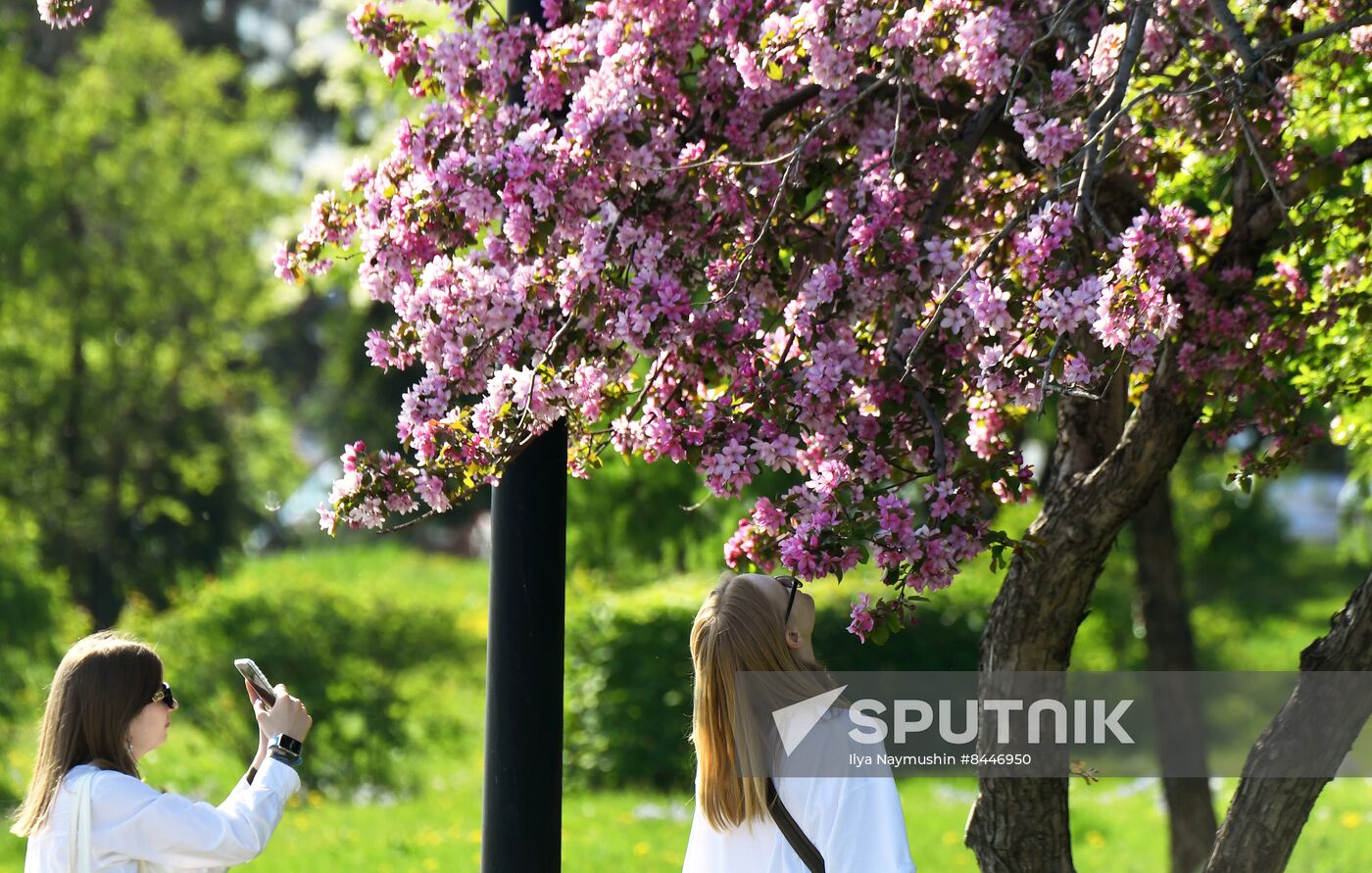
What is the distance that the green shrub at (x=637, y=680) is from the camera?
1067 cm

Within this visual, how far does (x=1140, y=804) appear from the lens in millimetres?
11047

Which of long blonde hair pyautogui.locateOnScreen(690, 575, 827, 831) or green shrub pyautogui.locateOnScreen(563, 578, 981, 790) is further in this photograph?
green shrub pyautogui.locateOnScreen(563, 578, 981, 790)

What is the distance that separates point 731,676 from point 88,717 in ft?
4.78

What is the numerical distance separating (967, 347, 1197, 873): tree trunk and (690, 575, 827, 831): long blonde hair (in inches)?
63.4

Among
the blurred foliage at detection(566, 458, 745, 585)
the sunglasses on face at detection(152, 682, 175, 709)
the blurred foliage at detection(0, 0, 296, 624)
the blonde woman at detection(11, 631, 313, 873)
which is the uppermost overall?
the blurred foliage at detection(0, 0, 296, 624)

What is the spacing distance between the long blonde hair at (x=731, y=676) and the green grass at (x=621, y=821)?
515 centimetres

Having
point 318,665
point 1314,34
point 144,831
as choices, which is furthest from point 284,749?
point 318,665

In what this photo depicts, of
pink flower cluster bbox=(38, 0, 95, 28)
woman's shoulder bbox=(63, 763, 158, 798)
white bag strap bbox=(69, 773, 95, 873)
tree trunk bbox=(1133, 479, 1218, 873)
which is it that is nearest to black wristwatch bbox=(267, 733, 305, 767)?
woman's shoulder bbox=(63, 763, 158, 798)

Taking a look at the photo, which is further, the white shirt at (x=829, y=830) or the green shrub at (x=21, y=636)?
the green shrub at (x=21, y=636)

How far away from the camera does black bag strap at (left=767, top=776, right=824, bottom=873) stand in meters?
3.08

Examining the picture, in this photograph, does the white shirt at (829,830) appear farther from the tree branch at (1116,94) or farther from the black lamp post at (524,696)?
the tree branch at (1116,94)

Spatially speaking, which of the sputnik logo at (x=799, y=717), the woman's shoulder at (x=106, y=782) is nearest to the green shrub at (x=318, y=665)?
the woman's shoulder at (x=106, y=782)

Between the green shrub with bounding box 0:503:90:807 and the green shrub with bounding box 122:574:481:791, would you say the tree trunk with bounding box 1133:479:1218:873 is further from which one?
the green shrub with bounding box 0:503:90:807

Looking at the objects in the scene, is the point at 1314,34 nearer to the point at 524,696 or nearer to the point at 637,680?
the point at 524,696
